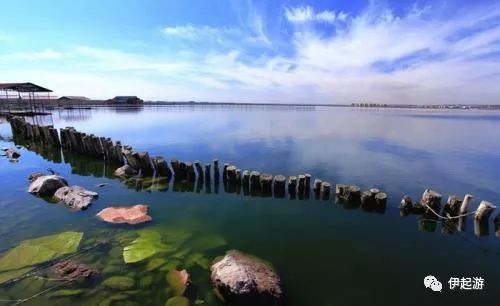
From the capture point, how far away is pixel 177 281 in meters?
6.98

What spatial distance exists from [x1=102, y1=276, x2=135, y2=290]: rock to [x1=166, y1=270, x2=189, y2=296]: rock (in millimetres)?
857

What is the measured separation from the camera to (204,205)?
12039mm

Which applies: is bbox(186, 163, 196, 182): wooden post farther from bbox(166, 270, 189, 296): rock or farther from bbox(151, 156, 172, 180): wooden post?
bbox(166, 270, 189, 296): rock

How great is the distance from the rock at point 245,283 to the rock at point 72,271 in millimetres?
3006

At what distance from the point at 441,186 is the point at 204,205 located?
12157 millimetres

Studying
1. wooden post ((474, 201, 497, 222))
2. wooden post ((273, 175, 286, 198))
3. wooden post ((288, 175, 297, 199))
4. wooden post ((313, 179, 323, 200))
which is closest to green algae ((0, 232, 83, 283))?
wooden post ((273, 175, 286, 198))

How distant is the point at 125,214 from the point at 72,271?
129 inches

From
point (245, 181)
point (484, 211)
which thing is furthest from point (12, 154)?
point (484, 211)

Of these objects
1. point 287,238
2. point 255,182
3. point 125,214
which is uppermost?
point 255,182

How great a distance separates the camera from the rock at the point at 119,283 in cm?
670

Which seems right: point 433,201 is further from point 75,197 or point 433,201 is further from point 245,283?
point 75,197

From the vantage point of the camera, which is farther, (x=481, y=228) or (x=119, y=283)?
(x=481, y=228)

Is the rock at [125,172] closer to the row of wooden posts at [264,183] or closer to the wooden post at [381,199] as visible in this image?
the row of wooden posts at [264,183]

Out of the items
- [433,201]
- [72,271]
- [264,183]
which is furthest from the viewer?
[264,183]
